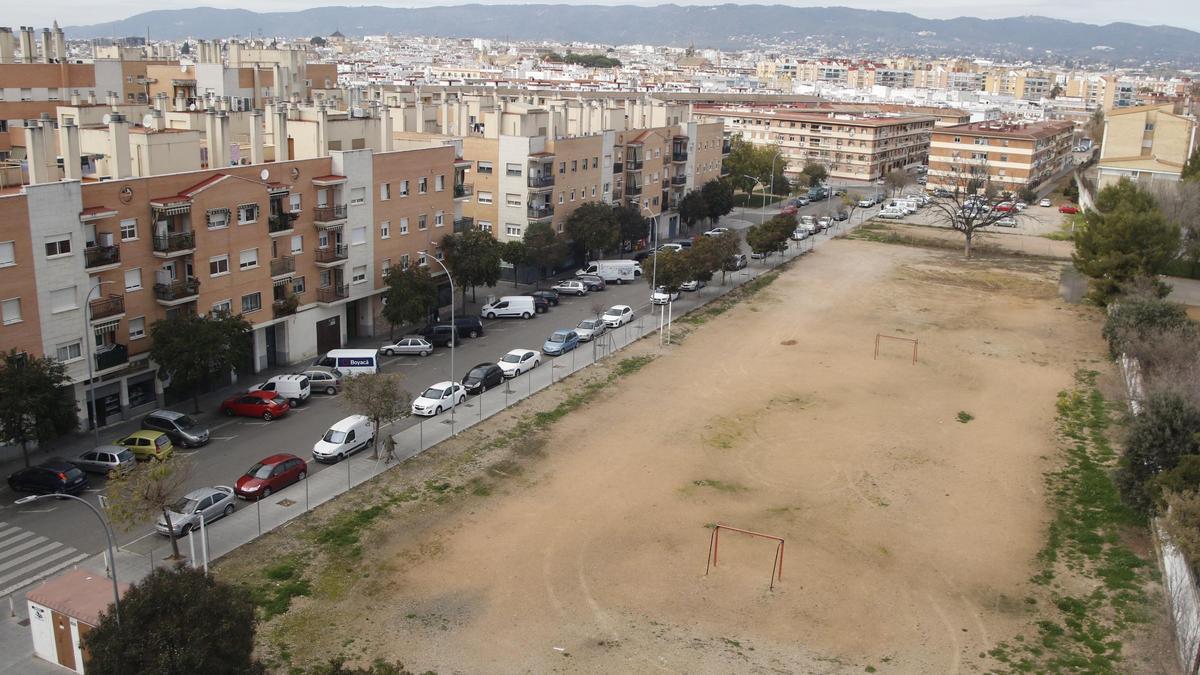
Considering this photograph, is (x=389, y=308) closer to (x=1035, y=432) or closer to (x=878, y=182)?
(x=1035, y=432)

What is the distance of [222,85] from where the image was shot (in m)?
68.9

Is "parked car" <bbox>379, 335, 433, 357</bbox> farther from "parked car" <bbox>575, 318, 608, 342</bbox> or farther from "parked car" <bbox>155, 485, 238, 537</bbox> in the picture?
"parked car" <bbox>155, 485, 238, 537</bbox>

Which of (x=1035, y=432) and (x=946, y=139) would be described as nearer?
(x=1035, y=432)

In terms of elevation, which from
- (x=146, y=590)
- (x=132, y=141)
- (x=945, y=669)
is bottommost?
(x=945, y=669)

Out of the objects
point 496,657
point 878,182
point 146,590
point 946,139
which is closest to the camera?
point 146,590

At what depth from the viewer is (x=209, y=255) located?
3847cm

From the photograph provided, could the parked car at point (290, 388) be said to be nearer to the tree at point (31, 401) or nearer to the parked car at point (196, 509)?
the tree at point (31, 401)

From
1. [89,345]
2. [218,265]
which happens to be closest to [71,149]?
[218,265]

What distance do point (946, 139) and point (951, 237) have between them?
28562 millimetres

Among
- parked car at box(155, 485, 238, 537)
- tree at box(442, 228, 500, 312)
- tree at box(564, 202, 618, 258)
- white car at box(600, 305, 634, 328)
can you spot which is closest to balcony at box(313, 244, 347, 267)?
tree at box(442, 228, 500, 312)

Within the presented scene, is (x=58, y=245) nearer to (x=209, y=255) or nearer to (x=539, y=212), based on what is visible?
(x=209, y=255)

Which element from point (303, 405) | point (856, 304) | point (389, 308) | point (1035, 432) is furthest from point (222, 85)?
point (1035, 432)

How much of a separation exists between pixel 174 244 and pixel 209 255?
1.80m

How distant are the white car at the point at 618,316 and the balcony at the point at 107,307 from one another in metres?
24.4
